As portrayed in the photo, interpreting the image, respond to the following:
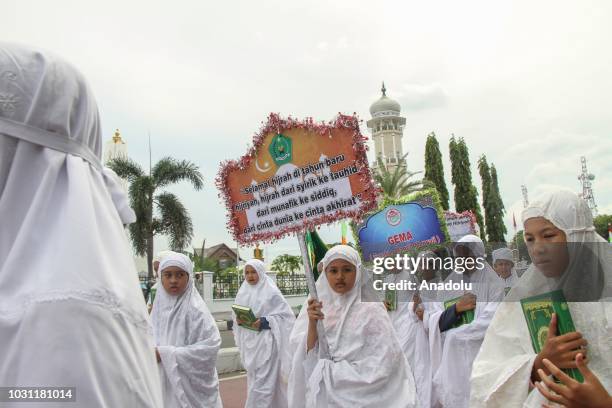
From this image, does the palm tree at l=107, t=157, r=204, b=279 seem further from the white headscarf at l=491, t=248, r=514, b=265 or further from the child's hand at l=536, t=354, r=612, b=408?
the child's hand at l=536, t=354, r=612, b=408

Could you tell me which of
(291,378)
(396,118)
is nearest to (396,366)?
(291,378)

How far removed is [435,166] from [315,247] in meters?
34.5

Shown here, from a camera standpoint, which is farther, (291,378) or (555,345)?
(291,378)

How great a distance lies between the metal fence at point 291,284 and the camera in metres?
21.6

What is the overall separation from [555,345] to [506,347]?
0.42m

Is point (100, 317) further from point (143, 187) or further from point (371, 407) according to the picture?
point (143, 187)

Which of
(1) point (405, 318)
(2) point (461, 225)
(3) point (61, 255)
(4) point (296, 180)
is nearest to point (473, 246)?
(1) point (405, 318)

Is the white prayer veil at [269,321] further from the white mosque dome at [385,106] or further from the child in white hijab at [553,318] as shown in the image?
the white mosque dome at [385,106]

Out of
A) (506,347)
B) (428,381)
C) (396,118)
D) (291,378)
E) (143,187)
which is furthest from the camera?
(396,118)

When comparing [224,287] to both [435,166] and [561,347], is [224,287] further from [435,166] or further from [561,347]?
[435,166]

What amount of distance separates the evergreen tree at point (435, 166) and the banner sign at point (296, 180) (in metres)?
33.8

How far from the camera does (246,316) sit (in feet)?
22.8

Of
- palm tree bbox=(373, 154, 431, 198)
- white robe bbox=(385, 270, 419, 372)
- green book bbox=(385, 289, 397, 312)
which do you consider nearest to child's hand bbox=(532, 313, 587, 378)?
white robe bbox=(385, 270, 419, 372)

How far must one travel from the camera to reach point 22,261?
3.68 feet
